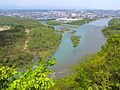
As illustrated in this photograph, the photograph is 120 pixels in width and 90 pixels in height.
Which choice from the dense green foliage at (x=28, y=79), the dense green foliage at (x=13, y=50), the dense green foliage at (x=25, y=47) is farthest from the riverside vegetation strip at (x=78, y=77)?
the dense green foliage at (x=25, y=47)

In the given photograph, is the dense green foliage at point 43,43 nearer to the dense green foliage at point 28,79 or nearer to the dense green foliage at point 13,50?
the dense green foliage at point 13,50

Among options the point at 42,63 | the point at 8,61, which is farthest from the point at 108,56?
the point at 8,61

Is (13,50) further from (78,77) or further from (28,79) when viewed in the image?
(28,79)

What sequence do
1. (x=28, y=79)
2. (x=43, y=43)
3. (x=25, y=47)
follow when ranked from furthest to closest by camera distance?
(x=43, y=43) < (x=25, y=47) < (x=28, y=79)

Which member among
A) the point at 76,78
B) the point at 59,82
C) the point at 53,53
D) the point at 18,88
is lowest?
the point at 53,53

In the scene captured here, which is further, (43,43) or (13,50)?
(43,43)

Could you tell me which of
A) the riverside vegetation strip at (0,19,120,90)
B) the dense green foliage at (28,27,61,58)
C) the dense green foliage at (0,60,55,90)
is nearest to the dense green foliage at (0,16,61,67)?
the dense green foliage at (28,27,61,58)

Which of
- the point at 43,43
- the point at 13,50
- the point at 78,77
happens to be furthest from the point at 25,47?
the point at 78,77

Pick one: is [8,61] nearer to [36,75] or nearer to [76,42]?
[76,42]

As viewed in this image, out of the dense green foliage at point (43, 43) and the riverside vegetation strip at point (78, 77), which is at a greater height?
the riverside vegetation strip at point (78, 77)
